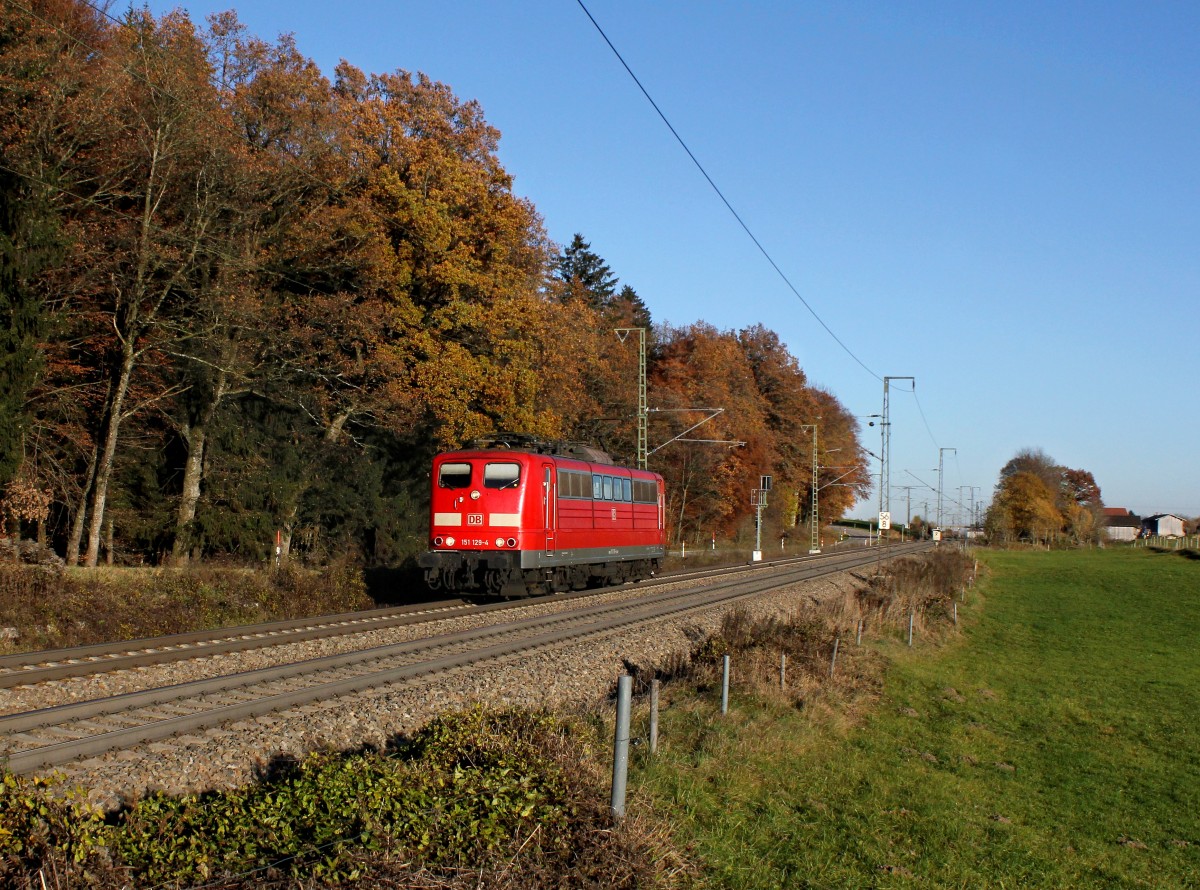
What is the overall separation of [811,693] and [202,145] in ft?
58.9

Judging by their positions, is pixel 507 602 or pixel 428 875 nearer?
pixel 428 875

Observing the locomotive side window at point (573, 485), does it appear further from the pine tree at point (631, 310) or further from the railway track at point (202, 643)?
the pine tree at point (631, 310)

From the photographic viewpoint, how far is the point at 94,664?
11.8 metres

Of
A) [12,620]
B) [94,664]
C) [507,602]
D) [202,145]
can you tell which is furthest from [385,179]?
[94,664]

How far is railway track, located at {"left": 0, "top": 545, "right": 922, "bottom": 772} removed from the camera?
27.9ft

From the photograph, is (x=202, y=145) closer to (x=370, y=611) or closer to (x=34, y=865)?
(x=370, y=611)

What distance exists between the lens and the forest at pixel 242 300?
1986 centimetres

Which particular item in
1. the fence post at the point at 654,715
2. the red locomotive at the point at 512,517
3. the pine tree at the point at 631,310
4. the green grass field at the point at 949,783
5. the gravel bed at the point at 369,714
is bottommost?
the green grass field at the point at 949,783

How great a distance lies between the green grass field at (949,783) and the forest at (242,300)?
14.8m

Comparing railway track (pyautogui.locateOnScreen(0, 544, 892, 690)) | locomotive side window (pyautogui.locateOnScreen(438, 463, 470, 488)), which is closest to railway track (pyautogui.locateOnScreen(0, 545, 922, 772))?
railway track (pyautogui.locateOnScreen(0, 544, 892, 690))

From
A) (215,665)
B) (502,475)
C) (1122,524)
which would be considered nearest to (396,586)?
(502,475)

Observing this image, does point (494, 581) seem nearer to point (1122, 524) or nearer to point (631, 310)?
point (631, 310)

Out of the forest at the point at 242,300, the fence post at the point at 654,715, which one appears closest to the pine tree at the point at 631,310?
the forest at the point at 242,300

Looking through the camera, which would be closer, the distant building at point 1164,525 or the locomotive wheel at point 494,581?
the locomotive wheel at point 494,581
